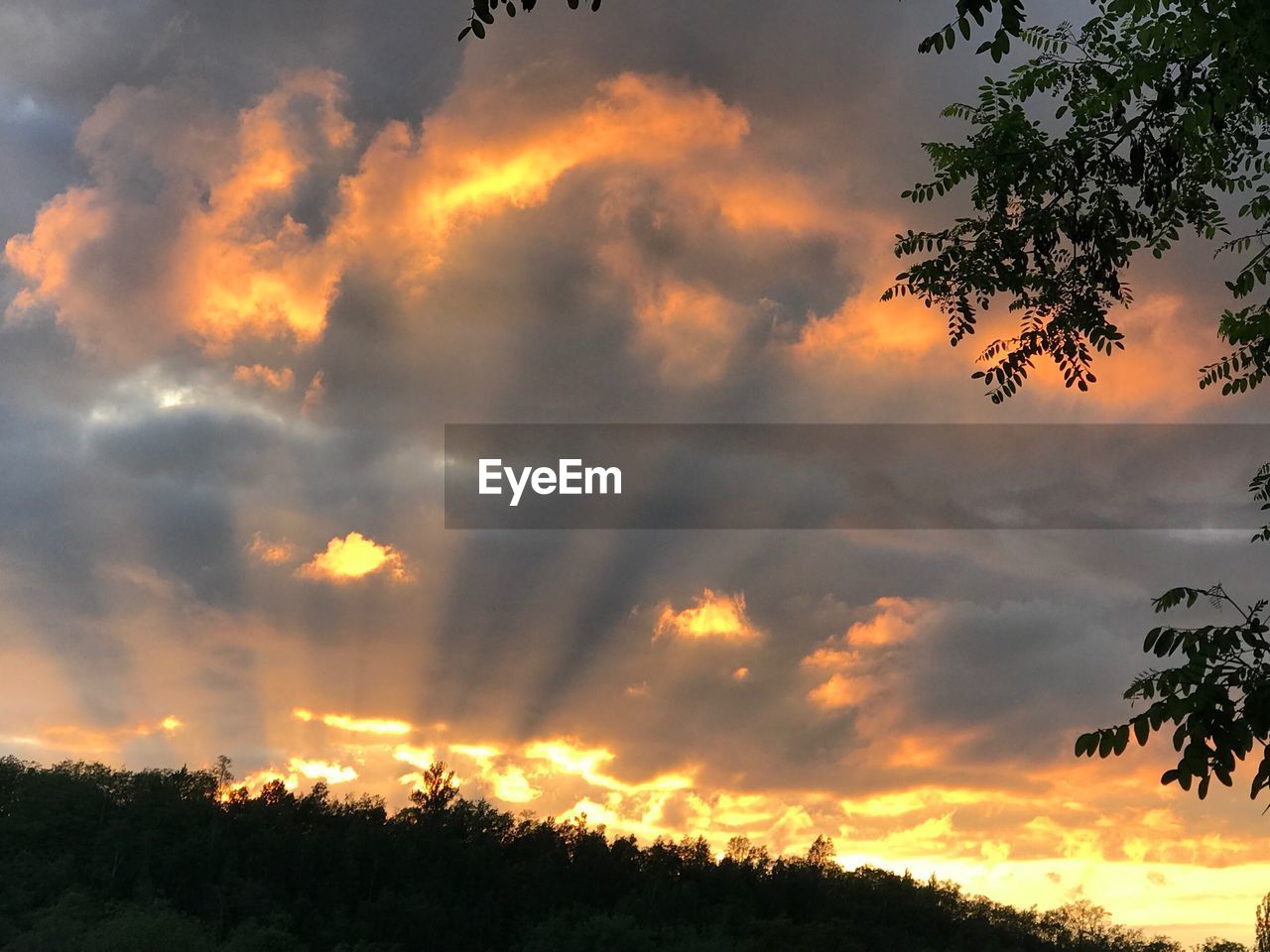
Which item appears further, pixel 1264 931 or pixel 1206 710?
pixel 1264 931

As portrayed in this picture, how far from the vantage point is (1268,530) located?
12.4 m

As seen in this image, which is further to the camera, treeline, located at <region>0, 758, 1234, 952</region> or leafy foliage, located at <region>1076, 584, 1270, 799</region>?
treeline, located at <region>0, 758, 1234, 952</region>

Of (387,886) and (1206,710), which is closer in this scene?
(1206,710)

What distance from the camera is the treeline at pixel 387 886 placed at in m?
94.0

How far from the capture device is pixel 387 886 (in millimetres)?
111750

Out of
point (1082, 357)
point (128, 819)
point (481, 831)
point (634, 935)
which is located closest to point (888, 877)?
point (481, 831)

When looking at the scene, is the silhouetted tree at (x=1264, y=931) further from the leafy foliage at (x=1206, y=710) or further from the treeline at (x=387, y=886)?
the leafy foliage at (x=1206, y=710)

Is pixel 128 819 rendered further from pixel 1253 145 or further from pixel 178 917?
pixel 1253 145

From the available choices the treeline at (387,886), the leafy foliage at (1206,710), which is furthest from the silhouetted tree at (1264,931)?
the leafy foliage at (1206,710)

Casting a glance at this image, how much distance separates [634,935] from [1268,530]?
8460 cm

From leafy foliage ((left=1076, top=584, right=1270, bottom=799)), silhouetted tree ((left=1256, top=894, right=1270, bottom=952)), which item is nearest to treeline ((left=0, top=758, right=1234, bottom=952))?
silhouetted tree ((left=1256, top=894, right=1270, bottom=952))

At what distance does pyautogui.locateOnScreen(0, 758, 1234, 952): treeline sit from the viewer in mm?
94000

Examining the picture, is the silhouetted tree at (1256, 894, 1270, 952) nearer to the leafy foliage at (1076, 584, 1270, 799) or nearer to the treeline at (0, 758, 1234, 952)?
the treeline at (0, 758, 1234, 952)

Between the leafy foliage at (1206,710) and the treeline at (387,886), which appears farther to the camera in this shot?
the treeline at (387,886)
